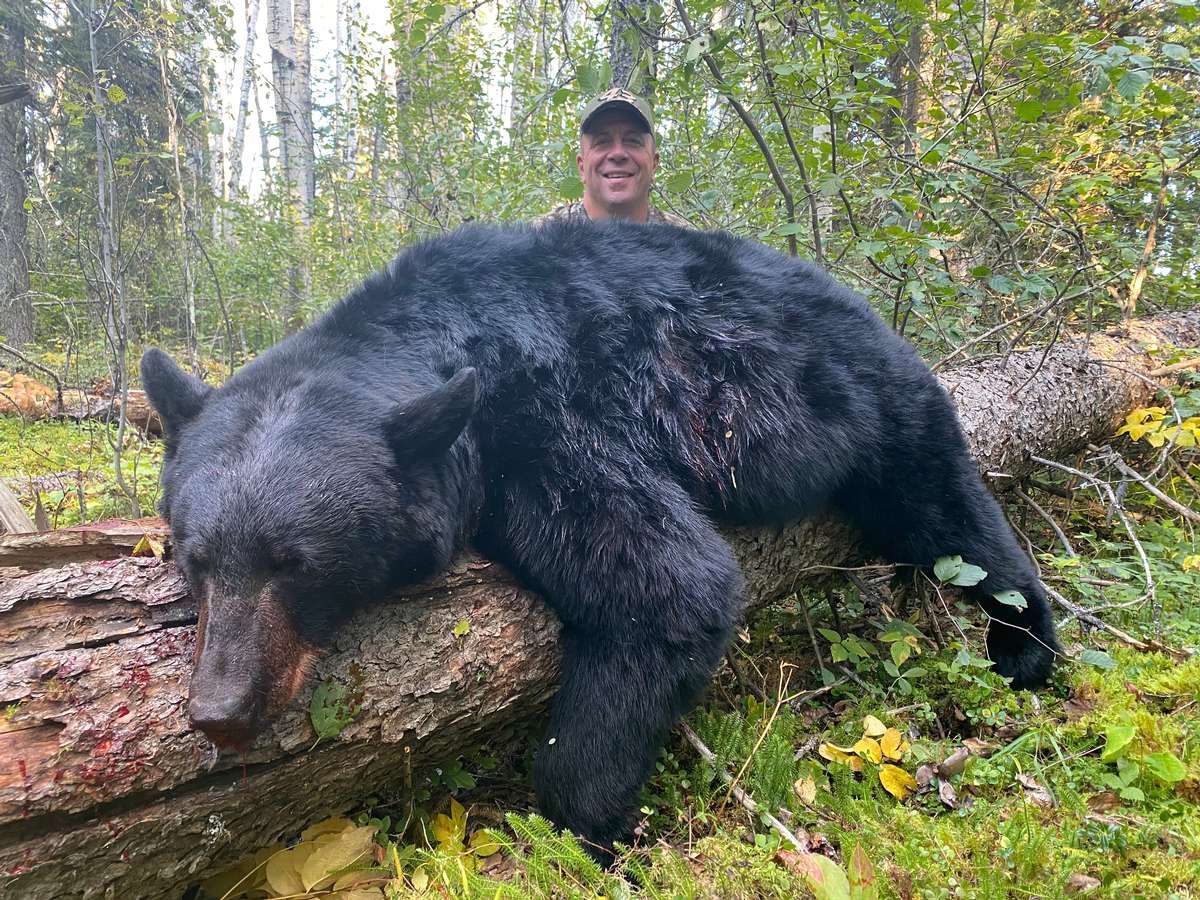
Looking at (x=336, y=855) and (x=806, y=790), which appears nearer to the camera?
(x=336, y=855)

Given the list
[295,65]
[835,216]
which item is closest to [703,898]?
[835,216]

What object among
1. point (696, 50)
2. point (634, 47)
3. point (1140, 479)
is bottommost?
point (1140, 479)

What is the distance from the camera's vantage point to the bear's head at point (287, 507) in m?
1.74

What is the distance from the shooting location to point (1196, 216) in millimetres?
5777

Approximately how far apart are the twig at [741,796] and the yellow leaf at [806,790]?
0.42ft

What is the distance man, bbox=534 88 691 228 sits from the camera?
455 cm

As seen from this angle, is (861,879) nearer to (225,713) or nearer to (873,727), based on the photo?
(873,727)

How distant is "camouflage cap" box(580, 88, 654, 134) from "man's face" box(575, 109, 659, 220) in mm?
40

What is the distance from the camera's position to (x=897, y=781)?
6.69 feet

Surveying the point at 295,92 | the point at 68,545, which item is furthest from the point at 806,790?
the point at 295,92

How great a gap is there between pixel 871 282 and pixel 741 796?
13.1ft

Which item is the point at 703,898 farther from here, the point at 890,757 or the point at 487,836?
the point at 890,757

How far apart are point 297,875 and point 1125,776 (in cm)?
219

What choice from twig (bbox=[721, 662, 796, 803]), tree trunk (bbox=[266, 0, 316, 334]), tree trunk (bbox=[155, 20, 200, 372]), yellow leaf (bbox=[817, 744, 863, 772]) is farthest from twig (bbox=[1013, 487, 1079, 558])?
tree trunk (bbox=[266, 0, 316, 334])
